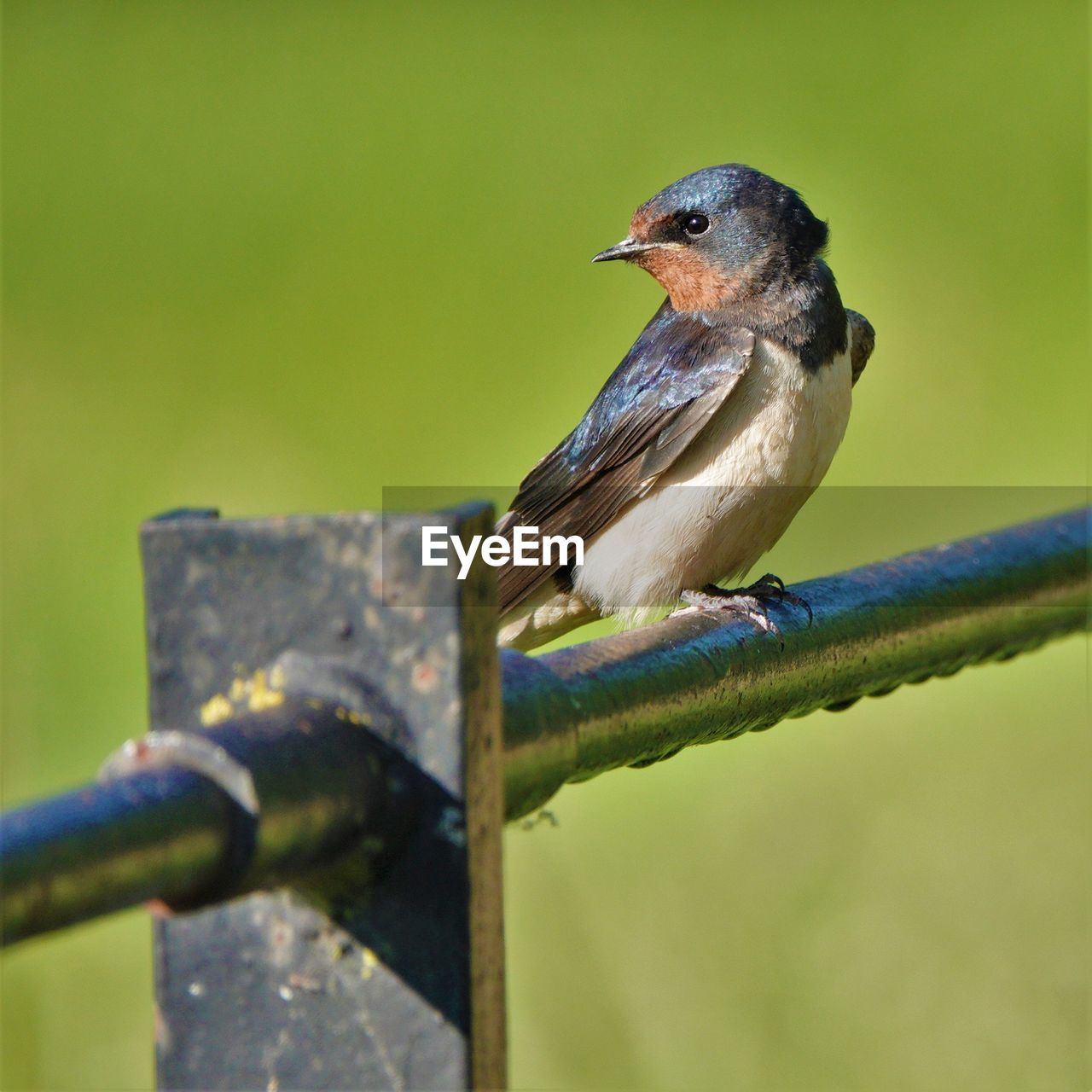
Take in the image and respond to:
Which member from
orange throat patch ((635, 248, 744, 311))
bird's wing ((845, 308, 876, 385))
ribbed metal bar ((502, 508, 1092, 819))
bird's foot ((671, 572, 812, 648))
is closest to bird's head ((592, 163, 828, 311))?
orange throat patch ((635, 248, 744, 311))

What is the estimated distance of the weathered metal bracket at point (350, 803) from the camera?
1.88 feet

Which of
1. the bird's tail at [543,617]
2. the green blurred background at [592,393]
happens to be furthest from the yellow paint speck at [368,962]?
the green blurred background at [592,393]

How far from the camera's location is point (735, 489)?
1.90 metres

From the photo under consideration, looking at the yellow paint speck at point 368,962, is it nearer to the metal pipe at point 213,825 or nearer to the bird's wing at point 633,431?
the metal pipe at point 213,825

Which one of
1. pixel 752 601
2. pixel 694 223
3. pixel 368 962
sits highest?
pixel 694 223

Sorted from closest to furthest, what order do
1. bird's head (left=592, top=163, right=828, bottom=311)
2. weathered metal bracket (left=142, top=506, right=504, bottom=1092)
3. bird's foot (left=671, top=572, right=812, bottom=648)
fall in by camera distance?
weathered metal bracket (left=142, top=506, right=504, bottom=1092)
bird's foot (left=671, top=572, right=812, bottom=648)
bird's head (left=592, top=163, right=828, bottom=311)

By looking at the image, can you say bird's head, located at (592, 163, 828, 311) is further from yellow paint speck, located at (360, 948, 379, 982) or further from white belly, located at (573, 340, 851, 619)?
yellow paint speck, located at (360, 948, 379, 982)

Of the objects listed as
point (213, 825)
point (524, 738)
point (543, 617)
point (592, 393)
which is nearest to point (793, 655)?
point (524, 738)

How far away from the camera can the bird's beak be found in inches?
82.1

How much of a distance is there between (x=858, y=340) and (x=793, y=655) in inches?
47.6

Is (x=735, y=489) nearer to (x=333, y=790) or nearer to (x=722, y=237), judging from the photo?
(x=722, y=237)

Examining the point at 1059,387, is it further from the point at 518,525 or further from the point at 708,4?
the point at 518,525

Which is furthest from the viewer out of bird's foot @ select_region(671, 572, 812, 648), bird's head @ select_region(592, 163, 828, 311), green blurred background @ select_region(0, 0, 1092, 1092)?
green blurred background @ select_region(0, 0, 1092, 1092)

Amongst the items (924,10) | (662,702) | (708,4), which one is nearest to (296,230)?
(708,4)
